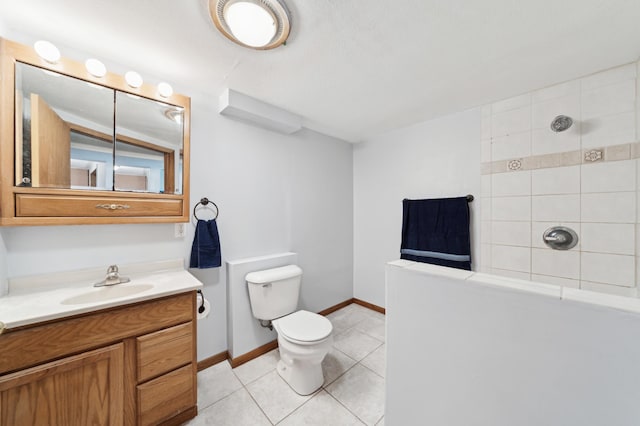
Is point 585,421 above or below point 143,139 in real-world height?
below

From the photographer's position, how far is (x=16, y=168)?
3.51ft

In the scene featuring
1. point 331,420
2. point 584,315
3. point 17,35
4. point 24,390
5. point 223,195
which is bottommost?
point 331,420

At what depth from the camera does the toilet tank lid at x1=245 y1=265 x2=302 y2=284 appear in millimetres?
1810

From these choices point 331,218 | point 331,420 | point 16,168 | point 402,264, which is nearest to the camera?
point 402,264

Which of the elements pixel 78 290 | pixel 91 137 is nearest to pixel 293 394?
pixel 78 290

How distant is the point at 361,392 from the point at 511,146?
2.25 meters

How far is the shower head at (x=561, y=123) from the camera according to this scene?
1.53 metres

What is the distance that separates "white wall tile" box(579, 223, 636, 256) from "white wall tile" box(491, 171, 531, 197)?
16.6 inches

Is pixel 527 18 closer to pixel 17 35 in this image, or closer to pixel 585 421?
pixel 585 421

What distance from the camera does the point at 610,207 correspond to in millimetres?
1470

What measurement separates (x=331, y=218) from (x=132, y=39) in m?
2.16

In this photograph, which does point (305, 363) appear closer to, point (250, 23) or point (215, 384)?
point (215, 384)

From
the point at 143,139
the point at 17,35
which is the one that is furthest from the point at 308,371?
the point at 17,35

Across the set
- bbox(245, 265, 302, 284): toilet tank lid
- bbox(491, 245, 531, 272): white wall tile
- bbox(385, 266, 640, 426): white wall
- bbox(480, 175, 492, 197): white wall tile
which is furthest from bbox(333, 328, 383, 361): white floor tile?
bbox(480, 175, 492, 197): white wall tile
